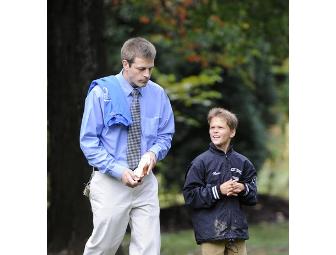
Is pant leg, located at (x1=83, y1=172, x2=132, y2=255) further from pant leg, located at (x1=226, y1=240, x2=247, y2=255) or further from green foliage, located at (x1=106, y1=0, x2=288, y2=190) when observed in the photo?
green foliage, located at (x1=106, y1=0, x2=288, y2=190)

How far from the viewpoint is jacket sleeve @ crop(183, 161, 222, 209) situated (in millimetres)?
5465

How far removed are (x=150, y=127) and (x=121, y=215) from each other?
650 mm

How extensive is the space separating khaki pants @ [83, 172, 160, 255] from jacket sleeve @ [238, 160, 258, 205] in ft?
2.12

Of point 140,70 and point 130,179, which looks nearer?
point 130,179

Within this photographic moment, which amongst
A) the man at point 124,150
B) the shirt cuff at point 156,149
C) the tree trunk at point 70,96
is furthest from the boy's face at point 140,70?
the tree trunk at point 70,96

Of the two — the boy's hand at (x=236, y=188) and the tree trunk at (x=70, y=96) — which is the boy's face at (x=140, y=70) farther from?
the tree trunk at (x=70, y=96)

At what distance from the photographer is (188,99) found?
1196 centimetres

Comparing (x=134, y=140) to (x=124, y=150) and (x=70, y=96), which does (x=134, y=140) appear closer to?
(x=124, y=150)

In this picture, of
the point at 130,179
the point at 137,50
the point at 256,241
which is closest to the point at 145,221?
the point at 130,179

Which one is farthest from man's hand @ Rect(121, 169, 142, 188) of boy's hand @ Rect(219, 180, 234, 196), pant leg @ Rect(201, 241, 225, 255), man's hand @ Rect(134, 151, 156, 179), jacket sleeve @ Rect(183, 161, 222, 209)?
pant leg @ Rect(201, 241, 225, 255)

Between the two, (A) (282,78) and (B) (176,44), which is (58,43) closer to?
(B) (176,44)

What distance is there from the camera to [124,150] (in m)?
5.36

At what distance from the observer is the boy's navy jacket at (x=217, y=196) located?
215 inches

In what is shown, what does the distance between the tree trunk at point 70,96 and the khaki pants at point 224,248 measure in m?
2.60
